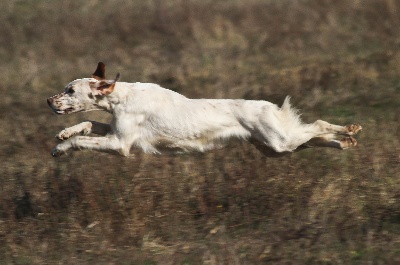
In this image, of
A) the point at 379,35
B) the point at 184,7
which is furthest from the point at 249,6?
the point at 379,35

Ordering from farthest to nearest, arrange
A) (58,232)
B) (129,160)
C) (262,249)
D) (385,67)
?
(385,67) → (129,160) → (58,232) → (262,249)

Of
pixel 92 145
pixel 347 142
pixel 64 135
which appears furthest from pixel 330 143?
pixel 64 135

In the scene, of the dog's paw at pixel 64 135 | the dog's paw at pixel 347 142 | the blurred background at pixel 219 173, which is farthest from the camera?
the dog's paw at pixel 347 142

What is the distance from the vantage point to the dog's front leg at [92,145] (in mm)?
7117

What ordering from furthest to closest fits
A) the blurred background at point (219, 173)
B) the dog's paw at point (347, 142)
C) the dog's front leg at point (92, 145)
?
the dog's paw at point (347, 142), the dog's front leg at point (92, 145), the blurred background at point (219, 173)

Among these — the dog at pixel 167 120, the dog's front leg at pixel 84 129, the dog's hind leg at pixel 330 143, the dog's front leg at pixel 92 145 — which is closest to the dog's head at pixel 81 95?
the dog at pixel 167 120

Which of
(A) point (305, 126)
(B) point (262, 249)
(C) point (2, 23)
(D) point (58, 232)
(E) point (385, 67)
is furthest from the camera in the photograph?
(C) point (2, 23)

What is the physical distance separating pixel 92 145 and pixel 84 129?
0.93 feet

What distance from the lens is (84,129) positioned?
7.37 m

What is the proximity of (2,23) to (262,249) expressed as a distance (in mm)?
11271

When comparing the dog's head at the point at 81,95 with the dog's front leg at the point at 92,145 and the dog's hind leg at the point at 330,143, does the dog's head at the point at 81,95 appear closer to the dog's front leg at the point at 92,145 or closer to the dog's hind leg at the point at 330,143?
the dog's front leg at the point at 92,145

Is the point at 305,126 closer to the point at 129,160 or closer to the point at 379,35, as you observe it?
the point at 129,160

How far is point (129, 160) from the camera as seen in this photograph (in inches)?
319

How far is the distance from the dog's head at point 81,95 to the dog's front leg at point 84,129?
6.0 inches
